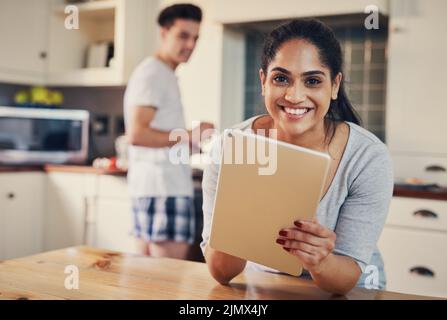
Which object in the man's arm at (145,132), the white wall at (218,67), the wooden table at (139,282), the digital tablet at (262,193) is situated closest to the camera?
the digital tablet at (262,193)

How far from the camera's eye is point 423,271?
171 cm

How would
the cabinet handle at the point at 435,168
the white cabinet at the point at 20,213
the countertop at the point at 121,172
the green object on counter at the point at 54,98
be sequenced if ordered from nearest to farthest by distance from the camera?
the countertop at the point at 121,172
the cabinet handle at the point at 435,168
the white cabinet at the point at 20,213
the green object on counter at the point at 54,98

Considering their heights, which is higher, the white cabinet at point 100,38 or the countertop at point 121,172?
the white cabinet at point 100,38

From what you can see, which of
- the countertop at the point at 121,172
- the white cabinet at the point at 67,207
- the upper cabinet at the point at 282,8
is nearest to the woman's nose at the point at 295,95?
the countertop at the point at 121,172

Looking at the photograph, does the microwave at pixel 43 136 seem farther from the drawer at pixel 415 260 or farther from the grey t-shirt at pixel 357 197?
the grey t-shirt at pixel 357 197

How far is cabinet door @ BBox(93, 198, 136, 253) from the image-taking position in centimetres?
233

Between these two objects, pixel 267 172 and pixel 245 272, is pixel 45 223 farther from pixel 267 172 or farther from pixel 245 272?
pixel 267 172

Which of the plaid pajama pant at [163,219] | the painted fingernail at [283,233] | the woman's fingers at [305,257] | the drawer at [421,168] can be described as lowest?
the plaid pajama pant at [163,219]

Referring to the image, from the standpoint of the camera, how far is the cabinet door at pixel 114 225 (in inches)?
91.6

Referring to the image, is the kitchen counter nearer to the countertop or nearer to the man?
the countertop

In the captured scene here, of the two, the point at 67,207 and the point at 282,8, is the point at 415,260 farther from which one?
the point at 67,207

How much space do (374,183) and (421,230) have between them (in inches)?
39.9

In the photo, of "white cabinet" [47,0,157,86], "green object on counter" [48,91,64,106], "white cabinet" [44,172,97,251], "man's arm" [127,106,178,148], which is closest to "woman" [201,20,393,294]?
"man's arm" [127,106,178,148]

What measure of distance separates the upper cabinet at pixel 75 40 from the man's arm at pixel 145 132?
975 millimetres
